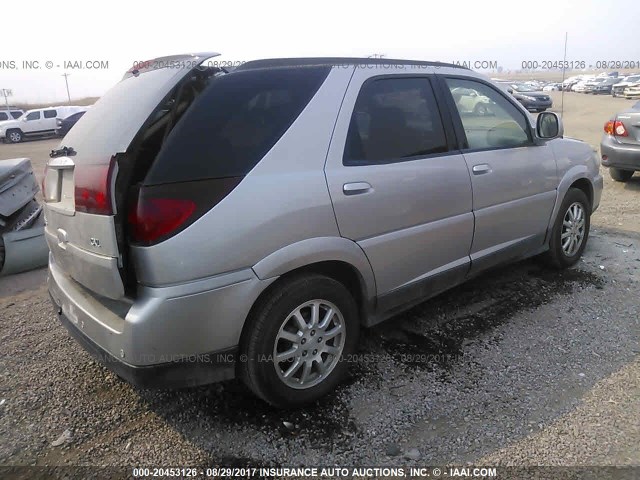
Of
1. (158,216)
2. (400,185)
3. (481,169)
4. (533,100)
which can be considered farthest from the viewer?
(533,100)

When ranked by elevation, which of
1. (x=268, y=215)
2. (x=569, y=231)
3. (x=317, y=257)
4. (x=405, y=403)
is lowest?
(x=405, y=403)

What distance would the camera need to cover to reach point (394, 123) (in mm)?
2990

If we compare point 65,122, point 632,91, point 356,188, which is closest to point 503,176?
point 356,188

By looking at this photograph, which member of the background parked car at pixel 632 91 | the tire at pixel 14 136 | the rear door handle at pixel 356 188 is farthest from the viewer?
the background parked car at pixel 632 91

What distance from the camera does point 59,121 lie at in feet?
85.8

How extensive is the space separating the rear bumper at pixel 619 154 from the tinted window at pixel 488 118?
4.57 metres

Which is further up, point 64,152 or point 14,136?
point 64,152

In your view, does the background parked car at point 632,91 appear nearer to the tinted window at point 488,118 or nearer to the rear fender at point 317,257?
the tinted window at point 488,118

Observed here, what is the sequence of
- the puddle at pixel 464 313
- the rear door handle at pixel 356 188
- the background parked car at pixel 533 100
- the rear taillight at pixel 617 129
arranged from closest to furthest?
the rear door handle at pixel 356 188, the puddle at pixel 464 313, the rear taillight at pixel 617 129, the background parked car at pixel 533 100

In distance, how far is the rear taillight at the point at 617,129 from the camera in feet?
24.6

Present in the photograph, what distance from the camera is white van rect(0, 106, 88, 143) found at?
2555cm

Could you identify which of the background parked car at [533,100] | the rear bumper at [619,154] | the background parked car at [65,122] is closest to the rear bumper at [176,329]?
the rear bumper at [619,154]

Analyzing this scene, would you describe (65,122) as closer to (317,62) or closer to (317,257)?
(317,62)

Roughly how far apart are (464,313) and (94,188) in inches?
110
